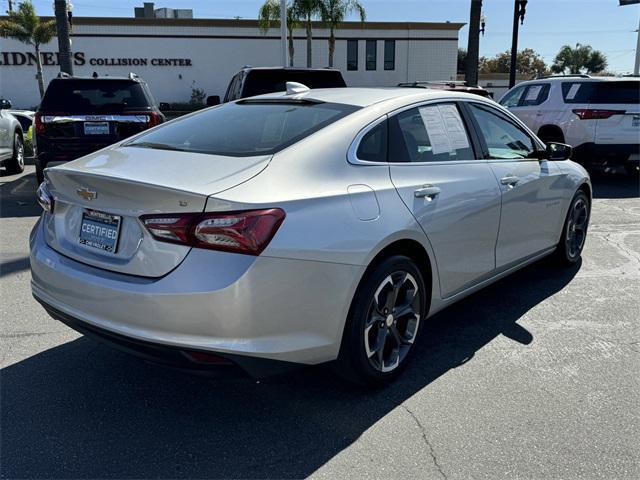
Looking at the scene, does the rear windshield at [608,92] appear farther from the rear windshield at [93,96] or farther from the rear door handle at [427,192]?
the rear door handle at [427,192]

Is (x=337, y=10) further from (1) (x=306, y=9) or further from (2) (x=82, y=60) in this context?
(2) (x=82, y=60)

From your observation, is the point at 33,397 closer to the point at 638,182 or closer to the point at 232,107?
the point at 232,107

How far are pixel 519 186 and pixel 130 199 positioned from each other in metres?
2.85

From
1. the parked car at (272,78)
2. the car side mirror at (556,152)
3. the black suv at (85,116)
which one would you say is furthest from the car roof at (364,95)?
the parked car at (272,78)

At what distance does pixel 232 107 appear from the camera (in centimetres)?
398

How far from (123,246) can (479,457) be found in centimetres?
193

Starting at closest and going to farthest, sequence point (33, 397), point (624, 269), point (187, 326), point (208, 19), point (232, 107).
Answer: point (187, 326)
point (33, 397)
point (232, 107)
point (624, 269)
point (208, 19)

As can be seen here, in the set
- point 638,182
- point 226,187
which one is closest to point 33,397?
point 226,187

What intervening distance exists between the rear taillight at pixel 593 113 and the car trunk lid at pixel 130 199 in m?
9.21

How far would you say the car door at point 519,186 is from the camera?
412cm

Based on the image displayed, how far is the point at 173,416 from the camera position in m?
2.98

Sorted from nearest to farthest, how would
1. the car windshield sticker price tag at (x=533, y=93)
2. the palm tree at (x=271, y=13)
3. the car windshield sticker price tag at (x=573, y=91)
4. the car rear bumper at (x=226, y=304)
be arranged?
the car rear bumper at (x=226, y=304) → the car windshield sticker price tag at (x=573, y=91) → the car windshield sticker price tag at (x=533, y=93) → the palm tree at (x=271, y=13)

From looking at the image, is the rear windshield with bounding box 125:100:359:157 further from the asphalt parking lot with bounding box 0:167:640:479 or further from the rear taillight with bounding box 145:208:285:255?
the asphalt parking lot with bounding box 0:167:640:479

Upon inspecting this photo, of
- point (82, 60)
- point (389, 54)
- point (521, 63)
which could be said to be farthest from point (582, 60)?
point (82, 60)
